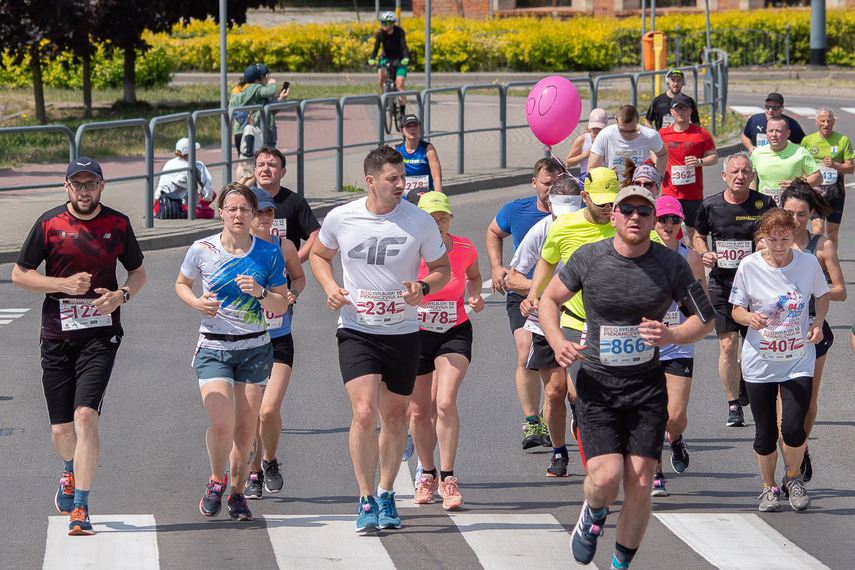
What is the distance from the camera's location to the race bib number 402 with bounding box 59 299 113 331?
7219 millimetres

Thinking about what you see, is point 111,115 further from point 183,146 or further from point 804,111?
point 804,111

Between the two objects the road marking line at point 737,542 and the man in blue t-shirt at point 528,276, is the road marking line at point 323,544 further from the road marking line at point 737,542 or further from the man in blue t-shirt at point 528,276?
the man in blue t-shirt at point 528,276

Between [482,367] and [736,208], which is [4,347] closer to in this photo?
[482,367]

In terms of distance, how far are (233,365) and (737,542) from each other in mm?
2834

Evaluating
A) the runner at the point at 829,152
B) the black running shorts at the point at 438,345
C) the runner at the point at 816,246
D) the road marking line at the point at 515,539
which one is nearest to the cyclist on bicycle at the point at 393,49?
the runner at the point at 829,152

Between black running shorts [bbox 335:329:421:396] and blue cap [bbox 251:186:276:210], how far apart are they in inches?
40.7

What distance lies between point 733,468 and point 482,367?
10.1ft

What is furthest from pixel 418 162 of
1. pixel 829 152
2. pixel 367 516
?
pixel 367 516

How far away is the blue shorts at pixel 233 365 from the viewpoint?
718cm

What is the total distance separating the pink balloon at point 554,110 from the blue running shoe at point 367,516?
634cm

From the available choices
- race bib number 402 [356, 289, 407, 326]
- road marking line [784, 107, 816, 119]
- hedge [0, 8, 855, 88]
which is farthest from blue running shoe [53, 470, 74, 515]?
hedge [0, 8, 855, 88]

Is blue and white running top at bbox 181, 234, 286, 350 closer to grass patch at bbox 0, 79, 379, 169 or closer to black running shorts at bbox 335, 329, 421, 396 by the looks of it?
black running shorts at bbox 335, 329, 421, 396

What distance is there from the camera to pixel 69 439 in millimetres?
7297

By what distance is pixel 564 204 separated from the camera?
8.21 meters
